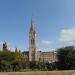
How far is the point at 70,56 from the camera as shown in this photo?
Answer: 258 ft

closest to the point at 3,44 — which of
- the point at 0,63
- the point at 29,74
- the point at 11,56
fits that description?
the point at 11,56

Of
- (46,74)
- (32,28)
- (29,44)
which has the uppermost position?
(32,28)

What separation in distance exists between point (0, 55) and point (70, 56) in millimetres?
21272

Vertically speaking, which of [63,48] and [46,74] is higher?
[63,48]

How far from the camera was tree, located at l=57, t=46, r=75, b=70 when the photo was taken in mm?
73562

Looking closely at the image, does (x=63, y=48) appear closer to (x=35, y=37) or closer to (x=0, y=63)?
(x=0, y=63)

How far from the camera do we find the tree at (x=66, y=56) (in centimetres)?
7356

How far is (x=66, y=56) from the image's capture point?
7881cm

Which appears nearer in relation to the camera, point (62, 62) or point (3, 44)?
point (62, 62)

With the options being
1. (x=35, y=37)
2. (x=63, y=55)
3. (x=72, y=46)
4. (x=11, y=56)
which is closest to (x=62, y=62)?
(x=63, y=55)

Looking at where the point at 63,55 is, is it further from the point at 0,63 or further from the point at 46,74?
the point at 46,74

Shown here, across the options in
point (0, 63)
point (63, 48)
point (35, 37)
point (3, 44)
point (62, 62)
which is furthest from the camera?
point (35, 37)

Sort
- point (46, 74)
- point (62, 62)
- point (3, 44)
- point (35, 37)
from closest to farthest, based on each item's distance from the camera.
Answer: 1. point (46, 74)
2. point (62, 62)
3. point (3, 44)
4. point (35, 37)

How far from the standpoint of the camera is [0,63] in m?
69.2
